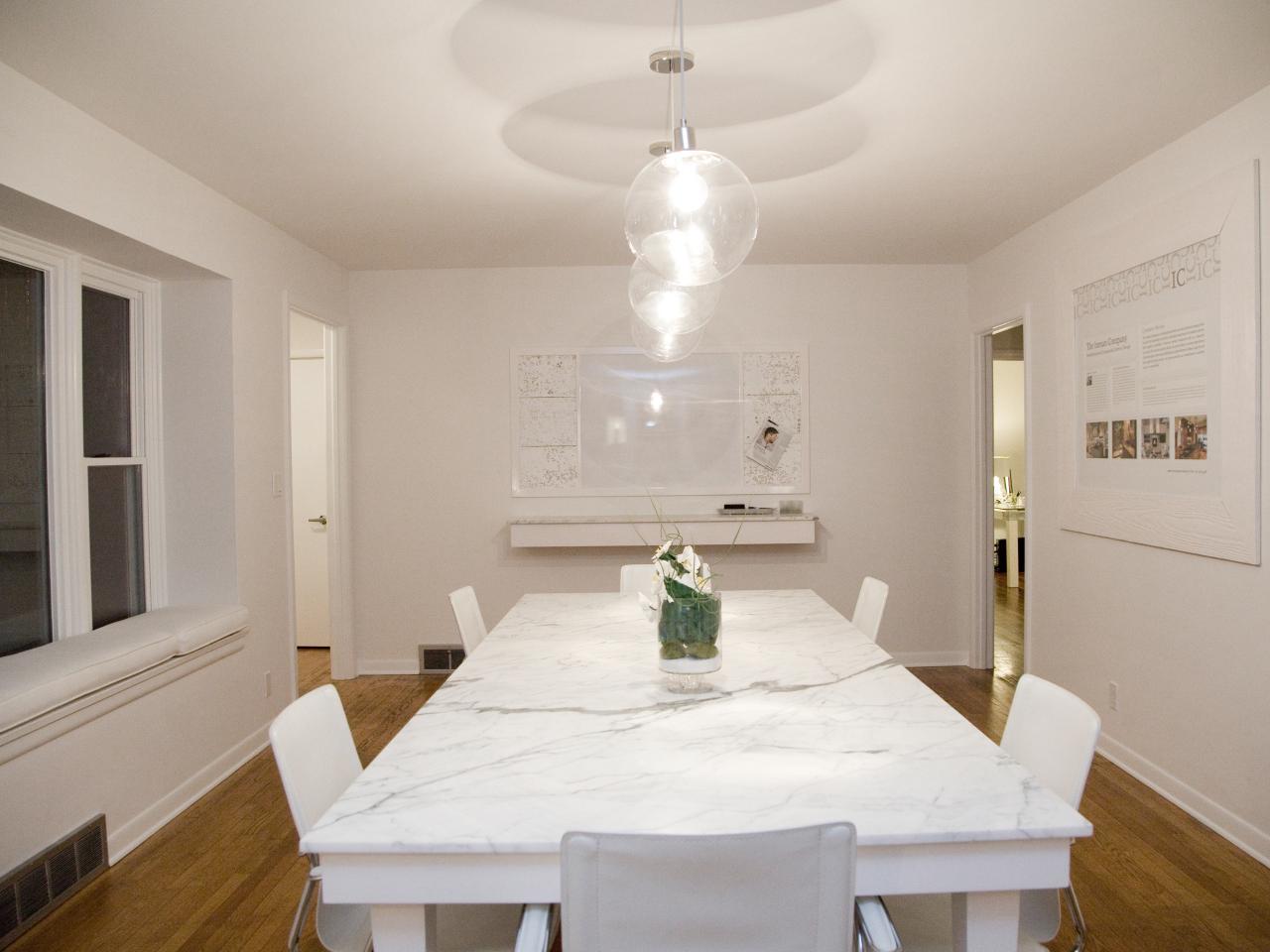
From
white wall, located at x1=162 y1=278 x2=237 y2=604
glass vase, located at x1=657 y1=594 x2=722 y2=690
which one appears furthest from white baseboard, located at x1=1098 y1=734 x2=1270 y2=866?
white wall, located at x1=162 y1=278 x2=237 y2=604

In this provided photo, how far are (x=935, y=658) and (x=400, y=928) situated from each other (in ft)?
14.8

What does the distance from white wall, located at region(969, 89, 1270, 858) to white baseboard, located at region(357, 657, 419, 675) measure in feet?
11.6

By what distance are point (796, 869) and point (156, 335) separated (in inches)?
142

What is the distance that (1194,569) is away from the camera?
122 inches

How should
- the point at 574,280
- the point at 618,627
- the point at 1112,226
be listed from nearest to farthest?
the point at 618,627
the point at 1112,226
the point at 574,280

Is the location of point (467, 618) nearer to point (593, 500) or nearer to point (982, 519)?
point (593, 500)

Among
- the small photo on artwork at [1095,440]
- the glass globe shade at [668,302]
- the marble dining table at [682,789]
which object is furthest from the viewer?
the small photo on artwork at [1095,440]

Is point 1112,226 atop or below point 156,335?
atop

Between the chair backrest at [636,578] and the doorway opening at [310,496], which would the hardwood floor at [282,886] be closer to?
the chair backrest at [636,578]

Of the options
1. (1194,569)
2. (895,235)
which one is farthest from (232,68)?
(1194,569)

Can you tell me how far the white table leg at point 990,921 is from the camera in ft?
4.51

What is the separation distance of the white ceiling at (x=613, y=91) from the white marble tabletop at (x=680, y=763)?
1723mm

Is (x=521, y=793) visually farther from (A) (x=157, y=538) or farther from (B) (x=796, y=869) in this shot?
(A) (x=157, y=538)

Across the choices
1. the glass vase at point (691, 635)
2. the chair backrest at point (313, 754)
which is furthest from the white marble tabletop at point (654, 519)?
the chair backrest at point (313, 754)
